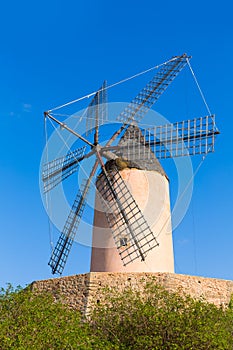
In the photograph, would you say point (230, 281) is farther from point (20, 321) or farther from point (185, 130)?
point (20, 321)

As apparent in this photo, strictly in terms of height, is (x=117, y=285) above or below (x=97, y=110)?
below

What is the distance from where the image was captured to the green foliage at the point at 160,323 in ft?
23.7

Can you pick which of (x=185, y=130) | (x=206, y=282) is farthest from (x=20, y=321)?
(x=185, y=130)

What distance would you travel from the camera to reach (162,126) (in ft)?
37.3

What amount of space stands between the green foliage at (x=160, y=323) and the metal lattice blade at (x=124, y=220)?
192 cm

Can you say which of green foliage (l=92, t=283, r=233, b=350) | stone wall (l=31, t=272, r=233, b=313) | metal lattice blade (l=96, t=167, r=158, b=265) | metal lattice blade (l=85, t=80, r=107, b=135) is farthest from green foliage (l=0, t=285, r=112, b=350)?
metal lattice blade (l=85, t=80, r=107, b=135)

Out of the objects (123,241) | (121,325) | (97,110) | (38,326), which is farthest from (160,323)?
(97,110)

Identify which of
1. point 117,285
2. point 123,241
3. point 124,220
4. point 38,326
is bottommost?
point 38,326

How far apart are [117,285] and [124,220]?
192cm

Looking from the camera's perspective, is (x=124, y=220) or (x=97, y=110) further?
(x=97, y=110)

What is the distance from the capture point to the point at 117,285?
941cm

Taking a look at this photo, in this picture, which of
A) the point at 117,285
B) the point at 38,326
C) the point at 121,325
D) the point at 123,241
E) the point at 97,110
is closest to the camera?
the point at 38,326

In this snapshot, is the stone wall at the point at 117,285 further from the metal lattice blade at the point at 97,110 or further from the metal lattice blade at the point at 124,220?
the metal lattice blade at the point at 97,110

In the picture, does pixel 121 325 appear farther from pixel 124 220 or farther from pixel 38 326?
pixel 124 220
